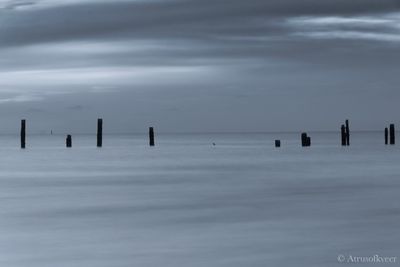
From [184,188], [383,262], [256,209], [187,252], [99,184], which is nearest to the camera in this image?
[383,262]

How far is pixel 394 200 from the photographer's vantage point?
21328 millimetres

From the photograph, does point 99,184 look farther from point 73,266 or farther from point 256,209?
Answer: point 73,266

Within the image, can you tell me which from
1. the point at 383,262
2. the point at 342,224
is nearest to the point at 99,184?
the point at 342,224

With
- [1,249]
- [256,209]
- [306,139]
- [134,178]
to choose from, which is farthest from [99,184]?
[306,139]

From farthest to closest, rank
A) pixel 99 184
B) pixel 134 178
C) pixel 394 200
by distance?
1. pixel 134 178
2. pixel 99 184
3. pixel 394 200

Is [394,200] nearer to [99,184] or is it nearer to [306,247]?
[306,247]

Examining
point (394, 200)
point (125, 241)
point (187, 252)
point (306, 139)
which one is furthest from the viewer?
point (306, 139)

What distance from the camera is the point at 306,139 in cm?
6462

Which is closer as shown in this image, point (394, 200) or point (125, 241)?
point (125, 241)

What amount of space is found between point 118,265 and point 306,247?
116 inches

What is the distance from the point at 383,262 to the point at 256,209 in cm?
753

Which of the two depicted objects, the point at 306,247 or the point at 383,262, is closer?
the point at 383,262

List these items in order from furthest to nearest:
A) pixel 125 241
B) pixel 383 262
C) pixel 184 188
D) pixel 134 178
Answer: pixel 134 178 → pixel 184 188 → pixel 125 241 → pixel 383 262

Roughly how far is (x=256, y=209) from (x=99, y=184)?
35.9 ft
